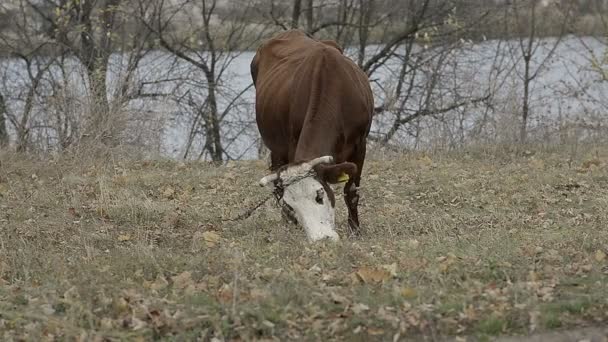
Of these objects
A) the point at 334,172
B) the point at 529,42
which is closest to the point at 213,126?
the point at 529,42

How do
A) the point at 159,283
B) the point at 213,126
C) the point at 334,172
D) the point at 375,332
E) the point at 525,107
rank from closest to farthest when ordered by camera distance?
the point at 375,332, the point at 159,283, the point at 334,172, the point at 525,107, the point at 213,126

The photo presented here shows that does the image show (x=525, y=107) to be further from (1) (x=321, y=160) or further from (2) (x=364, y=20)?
(1) (x=321, y=160)

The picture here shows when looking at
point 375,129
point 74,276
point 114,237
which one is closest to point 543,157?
point 375,129

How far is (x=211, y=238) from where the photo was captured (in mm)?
7078

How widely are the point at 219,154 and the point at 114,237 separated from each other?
10503 millimetres

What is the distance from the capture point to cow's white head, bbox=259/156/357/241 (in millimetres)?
6465

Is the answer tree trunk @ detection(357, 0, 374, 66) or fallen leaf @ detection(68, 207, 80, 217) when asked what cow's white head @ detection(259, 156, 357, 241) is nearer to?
fallen leaf @ detection(68, 207, 80, 217)

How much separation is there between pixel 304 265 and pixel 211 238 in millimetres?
1661

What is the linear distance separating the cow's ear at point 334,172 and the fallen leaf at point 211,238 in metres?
1.05

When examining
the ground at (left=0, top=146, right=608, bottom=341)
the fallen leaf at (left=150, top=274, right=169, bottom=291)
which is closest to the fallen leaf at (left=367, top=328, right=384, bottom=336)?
the ground at (left=0, top=146, right=608, bottom=341)

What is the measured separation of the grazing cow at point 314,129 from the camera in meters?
6.50

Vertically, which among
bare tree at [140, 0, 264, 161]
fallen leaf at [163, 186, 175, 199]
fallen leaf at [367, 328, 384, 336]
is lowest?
fallen leaf at [367, 328, 384, 336]

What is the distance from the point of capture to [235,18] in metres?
18.8

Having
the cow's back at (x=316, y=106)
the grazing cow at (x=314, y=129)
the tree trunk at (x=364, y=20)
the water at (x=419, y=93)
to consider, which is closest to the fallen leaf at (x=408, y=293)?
the grazing cow at (x=314, y=129)
